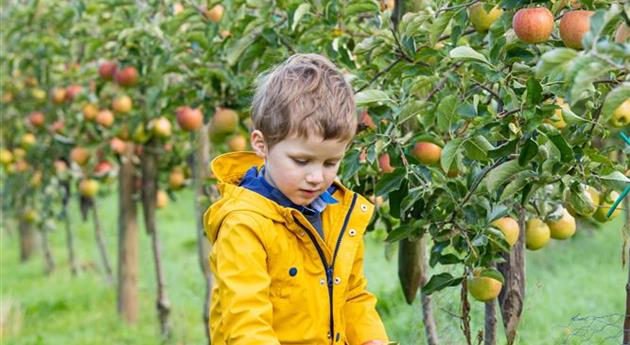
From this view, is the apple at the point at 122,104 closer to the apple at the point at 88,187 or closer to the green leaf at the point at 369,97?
the apple at the point at 88,187

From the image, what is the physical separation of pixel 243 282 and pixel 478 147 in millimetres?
532

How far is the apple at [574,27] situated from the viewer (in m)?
1.67

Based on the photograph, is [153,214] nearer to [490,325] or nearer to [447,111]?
[490,325]

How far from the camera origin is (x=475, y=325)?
3.18 m

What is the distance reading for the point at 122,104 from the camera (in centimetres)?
430

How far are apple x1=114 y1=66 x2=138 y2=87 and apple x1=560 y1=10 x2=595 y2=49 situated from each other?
2353 mm

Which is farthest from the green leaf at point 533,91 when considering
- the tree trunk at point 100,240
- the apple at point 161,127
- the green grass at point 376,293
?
the tree trunk at point 100,240

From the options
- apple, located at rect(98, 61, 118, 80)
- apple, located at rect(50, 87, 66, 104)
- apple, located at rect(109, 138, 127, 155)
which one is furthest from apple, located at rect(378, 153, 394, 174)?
apple, located at rect(50, 87, 66, 104)

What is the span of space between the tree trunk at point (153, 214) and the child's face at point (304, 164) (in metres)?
2.62

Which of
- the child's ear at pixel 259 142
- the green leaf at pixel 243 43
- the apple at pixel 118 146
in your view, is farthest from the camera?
the apple at pixel 118 146

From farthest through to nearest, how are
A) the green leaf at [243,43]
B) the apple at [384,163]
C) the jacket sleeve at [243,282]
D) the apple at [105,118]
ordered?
1. the apple at [105,118]
2. the green leaf at [243,43]
3. the apple at [384,163]
4. the jacket sleeve at [243,282]

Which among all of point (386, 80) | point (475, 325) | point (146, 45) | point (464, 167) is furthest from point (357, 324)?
point (146, 45)

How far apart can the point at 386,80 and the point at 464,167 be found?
33cm

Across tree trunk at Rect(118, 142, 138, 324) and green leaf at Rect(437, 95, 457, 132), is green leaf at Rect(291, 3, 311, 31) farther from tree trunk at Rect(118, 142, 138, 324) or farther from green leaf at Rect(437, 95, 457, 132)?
tree trunk at Rect(118, 142, 138, 324)
